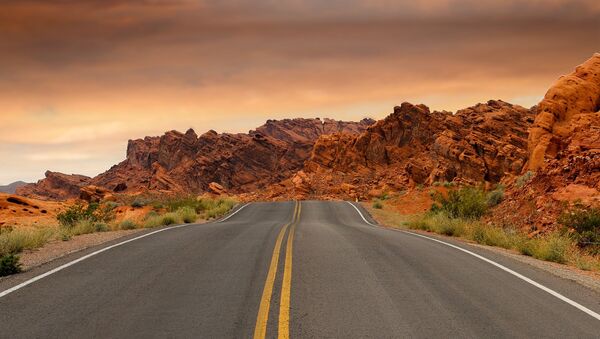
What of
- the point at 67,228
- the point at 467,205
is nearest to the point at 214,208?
the point at 467,205

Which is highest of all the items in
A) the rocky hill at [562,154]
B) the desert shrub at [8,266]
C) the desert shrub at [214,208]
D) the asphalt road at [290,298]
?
the rocky hill at [562,154]

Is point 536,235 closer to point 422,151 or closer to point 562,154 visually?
point 562,154

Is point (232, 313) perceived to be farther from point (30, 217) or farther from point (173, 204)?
point (30, 217)

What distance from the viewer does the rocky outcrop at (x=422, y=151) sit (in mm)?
60562

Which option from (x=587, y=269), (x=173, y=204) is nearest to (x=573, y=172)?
(x=587, y=269)

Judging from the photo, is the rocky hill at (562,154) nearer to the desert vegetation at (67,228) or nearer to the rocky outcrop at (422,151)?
the desert vegetation at (67,228)

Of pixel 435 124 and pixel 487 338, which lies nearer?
pixel 487 338

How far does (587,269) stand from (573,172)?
489 inches

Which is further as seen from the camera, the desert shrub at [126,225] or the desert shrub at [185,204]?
the desert shrub at [185,204]

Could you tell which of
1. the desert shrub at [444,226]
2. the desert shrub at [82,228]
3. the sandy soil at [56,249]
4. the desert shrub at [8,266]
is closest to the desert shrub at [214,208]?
the desert shrub at [444,226]

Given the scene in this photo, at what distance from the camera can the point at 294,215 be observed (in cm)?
3756

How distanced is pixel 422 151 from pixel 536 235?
230 ft

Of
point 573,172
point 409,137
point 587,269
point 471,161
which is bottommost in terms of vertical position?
point 587,269

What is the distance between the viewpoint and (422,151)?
8962 centimetres
